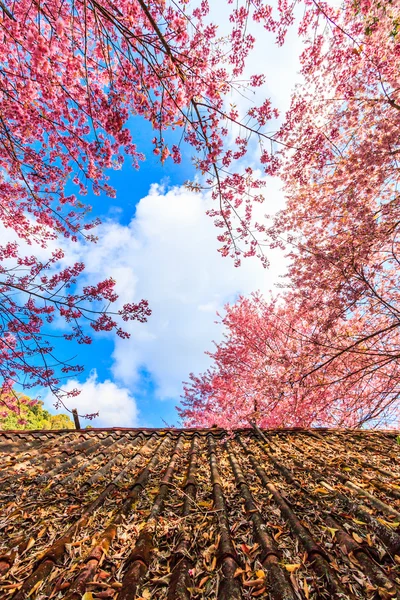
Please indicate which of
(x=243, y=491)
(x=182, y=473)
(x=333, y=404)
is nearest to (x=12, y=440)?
(x=182, y=473)

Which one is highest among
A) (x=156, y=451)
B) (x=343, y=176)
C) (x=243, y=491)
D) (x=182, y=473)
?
(x=343, y=176)

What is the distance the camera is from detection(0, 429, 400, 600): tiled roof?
1.54 meters

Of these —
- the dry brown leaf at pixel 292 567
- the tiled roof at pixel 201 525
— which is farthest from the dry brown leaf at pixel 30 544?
the dry brown leaf at pixel 292 567

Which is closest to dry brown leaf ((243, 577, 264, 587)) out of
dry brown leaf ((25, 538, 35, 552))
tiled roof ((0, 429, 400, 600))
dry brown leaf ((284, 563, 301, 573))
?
tiled roof ((0, 429, 400, 600))

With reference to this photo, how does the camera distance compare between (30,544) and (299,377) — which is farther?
(299,377)

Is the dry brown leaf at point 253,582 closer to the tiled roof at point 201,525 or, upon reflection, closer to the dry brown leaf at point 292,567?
the tiled roof at point 201,525

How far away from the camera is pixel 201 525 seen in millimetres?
2084

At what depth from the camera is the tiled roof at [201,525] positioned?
5.06 ft

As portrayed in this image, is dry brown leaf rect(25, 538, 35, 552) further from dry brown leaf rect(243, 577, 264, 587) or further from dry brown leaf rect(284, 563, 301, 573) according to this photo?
dry brown leaf rect(284, 563, 301, 573)

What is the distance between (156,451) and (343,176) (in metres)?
7.35

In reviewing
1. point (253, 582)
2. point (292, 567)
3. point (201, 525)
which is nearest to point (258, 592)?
point (253, 582)

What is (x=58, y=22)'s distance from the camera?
9.59ft

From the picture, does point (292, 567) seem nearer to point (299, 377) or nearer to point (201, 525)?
point (201, 525)

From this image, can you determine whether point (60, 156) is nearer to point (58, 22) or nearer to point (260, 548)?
point (58, 22)
